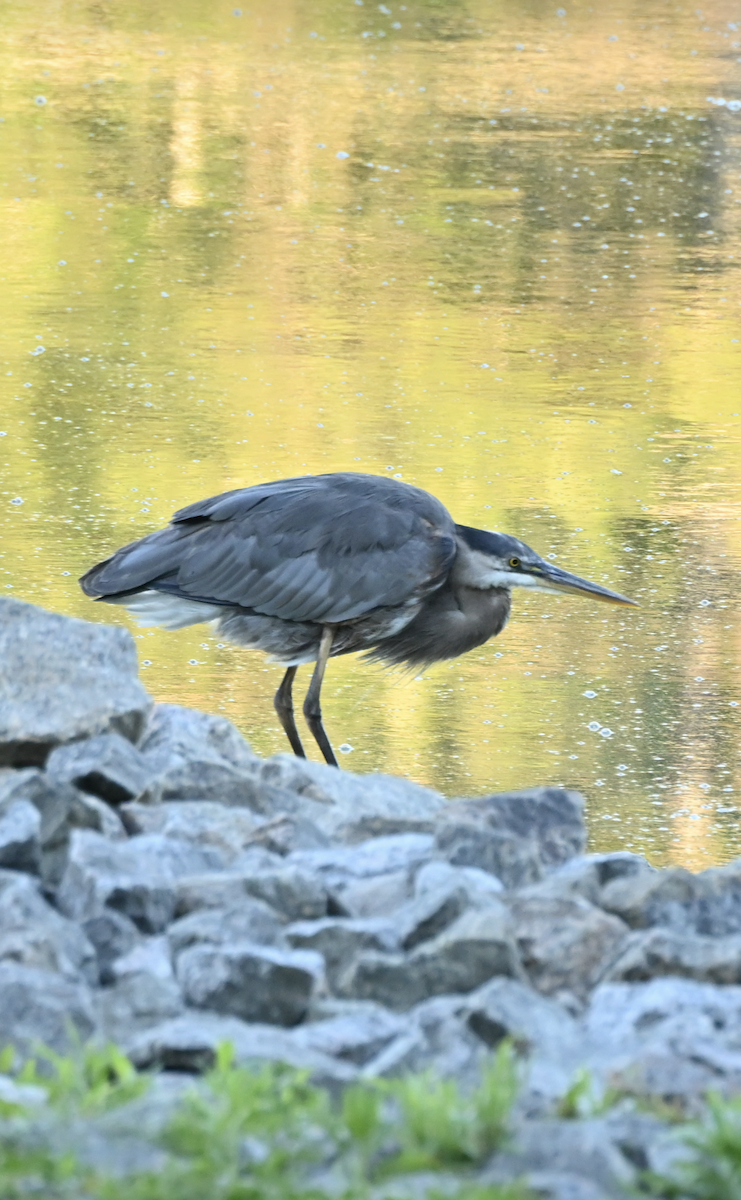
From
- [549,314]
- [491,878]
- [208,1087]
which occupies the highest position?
[208,1087]

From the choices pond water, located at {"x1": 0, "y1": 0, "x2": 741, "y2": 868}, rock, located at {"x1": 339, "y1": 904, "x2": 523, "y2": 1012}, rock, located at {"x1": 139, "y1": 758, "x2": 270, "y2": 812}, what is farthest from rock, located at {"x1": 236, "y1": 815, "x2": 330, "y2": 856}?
pond water, located at {"x1": 0, "y1": 0, "x2": 741, "y2": 868}

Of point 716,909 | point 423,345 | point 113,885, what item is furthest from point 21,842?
point 423,345

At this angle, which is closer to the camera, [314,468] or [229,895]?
[229,895]

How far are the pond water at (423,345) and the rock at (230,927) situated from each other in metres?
1.78

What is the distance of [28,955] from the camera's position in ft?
9.41

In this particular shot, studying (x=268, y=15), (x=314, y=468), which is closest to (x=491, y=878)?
(x=314, y=468)

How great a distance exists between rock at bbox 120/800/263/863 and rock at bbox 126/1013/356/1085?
85 centimetres

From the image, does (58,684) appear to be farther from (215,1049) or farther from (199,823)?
(215,1049)

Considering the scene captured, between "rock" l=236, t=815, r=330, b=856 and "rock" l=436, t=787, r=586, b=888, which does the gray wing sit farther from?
"rock" l=236, t=815, r=330, b=856

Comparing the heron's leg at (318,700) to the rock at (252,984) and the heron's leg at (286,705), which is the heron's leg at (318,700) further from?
the rock at (252,984)

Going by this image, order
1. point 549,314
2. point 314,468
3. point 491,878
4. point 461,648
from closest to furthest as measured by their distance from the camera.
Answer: point 491,878 < point 461,648 < point 314,468 < point 549,314

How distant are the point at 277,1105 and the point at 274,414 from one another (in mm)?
5787

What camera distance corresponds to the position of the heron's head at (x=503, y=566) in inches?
204

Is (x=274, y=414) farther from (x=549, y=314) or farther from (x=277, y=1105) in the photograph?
(x=277, y=1105)
